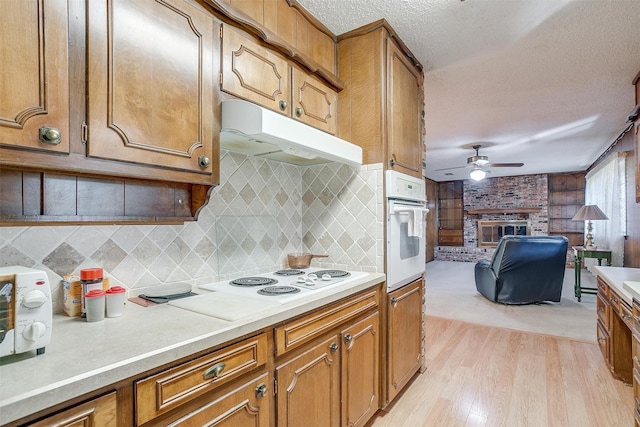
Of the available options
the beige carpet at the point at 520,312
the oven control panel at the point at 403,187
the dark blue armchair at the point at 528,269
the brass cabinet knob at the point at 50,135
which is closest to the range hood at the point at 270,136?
the oven control panel at the point at 403,187

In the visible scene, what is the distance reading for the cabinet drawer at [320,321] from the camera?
123 centimetres

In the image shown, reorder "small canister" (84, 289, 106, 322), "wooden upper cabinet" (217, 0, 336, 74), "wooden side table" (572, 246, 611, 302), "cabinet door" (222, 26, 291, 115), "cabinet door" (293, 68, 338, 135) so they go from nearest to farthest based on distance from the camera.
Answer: "small canister" (84, 289, 106, 322) → "cabinet door" (222, 26, 291, 115) → "wooden upper cabinet" (217, 0, 336, 74) → "cabinet door" (293, 68, 338, 135) → "wooden side table" (572, 246, 611, 302)

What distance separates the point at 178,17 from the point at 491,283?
4.72 m

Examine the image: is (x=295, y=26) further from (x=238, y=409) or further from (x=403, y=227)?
(x=238, y=409)

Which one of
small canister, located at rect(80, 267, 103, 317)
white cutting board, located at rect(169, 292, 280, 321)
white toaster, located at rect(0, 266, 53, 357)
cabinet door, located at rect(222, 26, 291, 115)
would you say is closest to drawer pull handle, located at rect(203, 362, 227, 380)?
white cutting board, located at rect(169, 292, 280, 321)

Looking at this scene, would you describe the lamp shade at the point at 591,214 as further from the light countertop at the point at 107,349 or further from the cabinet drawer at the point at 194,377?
the cabinet drawer at the point at 194,377

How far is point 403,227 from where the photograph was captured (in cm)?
214

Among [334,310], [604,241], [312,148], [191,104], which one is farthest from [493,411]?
[604,241]

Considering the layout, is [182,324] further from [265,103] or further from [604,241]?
[604,241]

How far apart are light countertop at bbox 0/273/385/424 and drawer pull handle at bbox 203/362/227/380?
0.22 feet

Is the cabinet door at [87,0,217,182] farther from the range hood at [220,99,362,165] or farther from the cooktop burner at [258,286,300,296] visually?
the cooktop burner at [258,286,300,296]

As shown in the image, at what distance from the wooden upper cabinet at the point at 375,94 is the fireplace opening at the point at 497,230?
7.83 metres

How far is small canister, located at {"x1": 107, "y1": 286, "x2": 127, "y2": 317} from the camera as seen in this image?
1.12 meters

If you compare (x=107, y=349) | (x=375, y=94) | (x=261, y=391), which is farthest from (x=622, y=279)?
(x=107, y=349)
